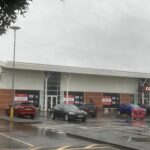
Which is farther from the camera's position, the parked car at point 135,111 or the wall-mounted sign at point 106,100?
the wall-mounted sign at point 106,100

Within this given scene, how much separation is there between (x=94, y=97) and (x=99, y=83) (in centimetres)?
201

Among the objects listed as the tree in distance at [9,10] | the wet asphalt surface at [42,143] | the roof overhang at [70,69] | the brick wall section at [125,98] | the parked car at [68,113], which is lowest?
the wet asphalt surface at [42,143]

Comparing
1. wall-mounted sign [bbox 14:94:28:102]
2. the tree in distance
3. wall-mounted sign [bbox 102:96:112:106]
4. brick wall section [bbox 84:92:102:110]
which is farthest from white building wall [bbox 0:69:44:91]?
the tree in distance

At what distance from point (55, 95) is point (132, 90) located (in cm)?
1242

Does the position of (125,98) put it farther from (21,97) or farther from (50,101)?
(21,97)

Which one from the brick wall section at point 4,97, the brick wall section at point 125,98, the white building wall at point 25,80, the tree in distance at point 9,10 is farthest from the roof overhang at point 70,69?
the tree in distance at point 9,10

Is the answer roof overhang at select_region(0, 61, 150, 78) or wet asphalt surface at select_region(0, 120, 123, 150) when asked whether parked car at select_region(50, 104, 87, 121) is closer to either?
roof overhang at select_region(0, 61, 150, 78)

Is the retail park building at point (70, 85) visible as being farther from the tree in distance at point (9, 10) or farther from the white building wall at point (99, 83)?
the tree in distance at point (9, 10)

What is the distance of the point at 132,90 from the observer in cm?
6375

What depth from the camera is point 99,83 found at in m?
60.5

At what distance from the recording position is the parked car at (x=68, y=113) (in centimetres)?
3716

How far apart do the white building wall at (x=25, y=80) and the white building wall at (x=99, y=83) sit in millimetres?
3351

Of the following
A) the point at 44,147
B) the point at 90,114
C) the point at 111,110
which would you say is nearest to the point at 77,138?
the point at 44,147

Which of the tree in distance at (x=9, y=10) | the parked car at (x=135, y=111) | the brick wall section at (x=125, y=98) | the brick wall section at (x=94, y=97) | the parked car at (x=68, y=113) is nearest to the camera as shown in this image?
the tree in distance at (x=9, y=10)
